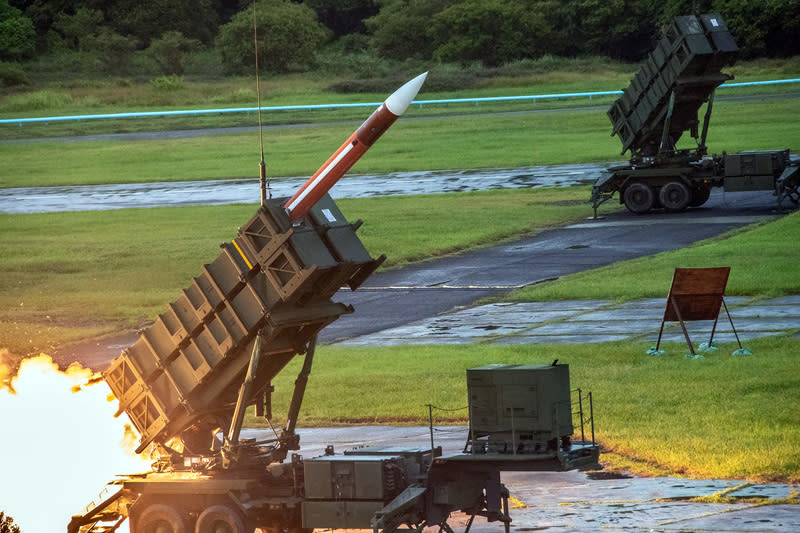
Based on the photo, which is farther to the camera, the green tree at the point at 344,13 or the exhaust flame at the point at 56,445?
the green tree at the point at 344,13

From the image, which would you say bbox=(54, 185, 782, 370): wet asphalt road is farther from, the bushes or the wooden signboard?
the bushes

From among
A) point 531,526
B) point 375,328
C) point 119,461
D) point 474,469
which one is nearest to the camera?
point 474,469

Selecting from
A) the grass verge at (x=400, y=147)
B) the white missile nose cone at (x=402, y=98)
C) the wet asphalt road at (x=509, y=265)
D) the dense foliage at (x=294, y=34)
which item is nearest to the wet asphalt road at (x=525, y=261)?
the wet asphalt road at (x=509, y=265)

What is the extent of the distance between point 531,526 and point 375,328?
53.7 feet

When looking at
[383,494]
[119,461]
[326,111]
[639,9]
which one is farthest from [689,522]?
[639,9]

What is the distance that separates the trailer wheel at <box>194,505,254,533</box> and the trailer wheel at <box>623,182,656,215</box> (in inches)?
1412

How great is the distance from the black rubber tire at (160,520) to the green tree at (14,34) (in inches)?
3488

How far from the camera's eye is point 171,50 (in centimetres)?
10869

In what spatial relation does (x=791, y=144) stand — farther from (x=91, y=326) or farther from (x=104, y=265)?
(x=91, y=326)

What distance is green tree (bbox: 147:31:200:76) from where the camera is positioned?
107500 mm

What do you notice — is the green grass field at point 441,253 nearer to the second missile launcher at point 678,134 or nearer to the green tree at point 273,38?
the second missile launcher at point 678,134

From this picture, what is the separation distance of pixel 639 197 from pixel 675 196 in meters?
1.33

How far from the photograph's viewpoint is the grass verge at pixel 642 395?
18.8 metres

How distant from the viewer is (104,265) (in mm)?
44906
